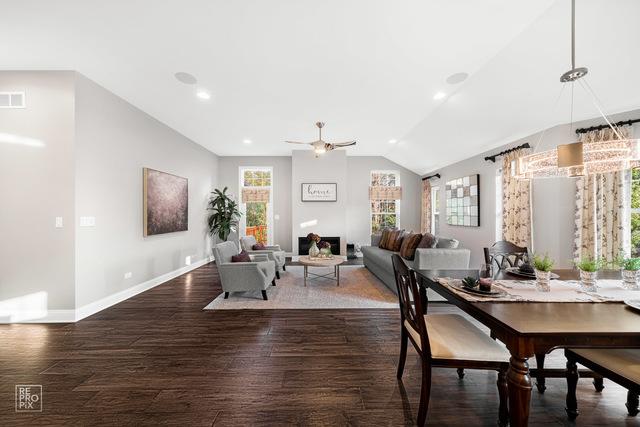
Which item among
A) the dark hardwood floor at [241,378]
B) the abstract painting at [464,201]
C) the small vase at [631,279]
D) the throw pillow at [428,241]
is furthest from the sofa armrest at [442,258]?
the abstract painting at [464,201]

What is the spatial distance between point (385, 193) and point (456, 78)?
4696 millimetres

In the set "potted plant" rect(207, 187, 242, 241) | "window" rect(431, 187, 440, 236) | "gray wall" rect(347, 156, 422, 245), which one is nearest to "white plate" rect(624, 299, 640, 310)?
"window" rect(431, 187, 440, 236)

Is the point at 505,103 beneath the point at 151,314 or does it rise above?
above

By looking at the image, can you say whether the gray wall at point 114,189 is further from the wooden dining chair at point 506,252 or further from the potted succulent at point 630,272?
the potted succulent at point 630,272

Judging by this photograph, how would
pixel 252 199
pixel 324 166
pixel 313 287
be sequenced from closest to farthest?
pixel 313 287 → pixel 324 166 → pixel 252 199

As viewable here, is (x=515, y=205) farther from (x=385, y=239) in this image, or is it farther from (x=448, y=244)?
(x=385, y=239)

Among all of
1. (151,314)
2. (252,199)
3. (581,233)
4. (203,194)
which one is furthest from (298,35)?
(252,199)

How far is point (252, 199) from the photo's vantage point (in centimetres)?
750

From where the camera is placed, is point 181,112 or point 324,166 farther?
point 324,166

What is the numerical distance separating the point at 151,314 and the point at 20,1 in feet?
10.8

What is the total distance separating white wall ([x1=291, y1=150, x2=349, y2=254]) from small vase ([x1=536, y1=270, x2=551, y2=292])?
5222 millimetres

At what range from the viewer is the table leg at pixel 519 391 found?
113cm

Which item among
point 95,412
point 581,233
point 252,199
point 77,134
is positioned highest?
point 77,134

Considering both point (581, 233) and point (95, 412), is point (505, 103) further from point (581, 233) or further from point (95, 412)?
point (95, 412)
